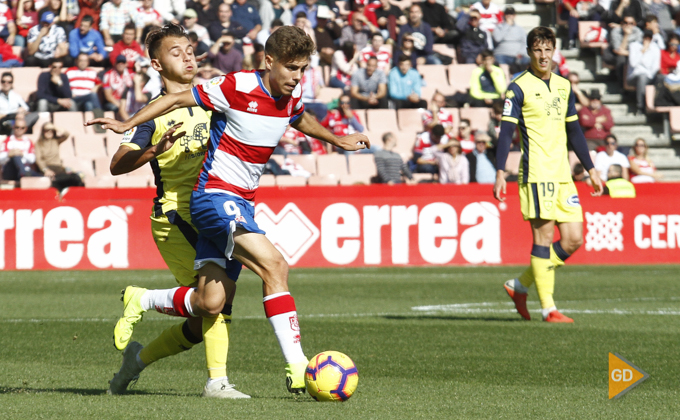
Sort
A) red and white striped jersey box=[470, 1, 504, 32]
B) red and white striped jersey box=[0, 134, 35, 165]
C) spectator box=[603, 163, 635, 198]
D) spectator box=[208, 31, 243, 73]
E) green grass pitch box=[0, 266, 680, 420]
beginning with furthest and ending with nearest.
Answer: red and white striped jersey box=[470, 1, 504, 32]
spectator box=[208, 31, 243, 73]
red and white striped jersey box=[0, 134, 35, 165]
spectator box=[603, 163, 635, 198]
green grass pitch box=[0, 266, 680, 420]

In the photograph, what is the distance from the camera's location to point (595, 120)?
64.0ft

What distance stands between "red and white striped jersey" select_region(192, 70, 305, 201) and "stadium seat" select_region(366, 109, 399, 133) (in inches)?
553

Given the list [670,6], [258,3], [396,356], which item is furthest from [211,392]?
[670,6]

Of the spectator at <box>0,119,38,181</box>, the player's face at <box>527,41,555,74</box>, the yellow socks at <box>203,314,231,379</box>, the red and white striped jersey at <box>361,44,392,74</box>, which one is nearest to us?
the yellow socks at <box>203,314,231,379</box>

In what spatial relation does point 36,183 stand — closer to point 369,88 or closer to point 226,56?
point 226,56

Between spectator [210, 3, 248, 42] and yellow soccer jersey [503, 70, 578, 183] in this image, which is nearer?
yellow soccer jersey [503, 70, 578, 183]

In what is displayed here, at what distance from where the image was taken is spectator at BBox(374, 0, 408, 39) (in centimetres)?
2111

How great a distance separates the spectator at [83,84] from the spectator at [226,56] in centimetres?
224

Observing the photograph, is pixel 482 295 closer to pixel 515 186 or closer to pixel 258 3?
pixel 515 186

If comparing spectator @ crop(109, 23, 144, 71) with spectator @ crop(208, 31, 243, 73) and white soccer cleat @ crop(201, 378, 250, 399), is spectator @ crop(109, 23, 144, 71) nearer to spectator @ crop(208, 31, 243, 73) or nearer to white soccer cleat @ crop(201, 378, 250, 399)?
spectator @ crop(208, 31, 243, 73)

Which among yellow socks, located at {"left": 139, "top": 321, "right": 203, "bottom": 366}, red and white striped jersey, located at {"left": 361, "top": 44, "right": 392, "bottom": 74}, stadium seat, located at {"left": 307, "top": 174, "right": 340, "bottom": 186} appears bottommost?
stadium seat, located at {"left": 307, "top": 174, "right": 340, "bottom": 186}

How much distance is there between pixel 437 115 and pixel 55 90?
284 inches

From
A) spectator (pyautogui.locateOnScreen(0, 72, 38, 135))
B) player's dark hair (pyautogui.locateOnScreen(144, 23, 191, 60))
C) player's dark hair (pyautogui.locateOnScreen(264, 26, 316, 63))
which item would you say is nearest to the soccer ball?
player's dark hair (pyautogui.locateOnScreen(264, 26, 316, 63))

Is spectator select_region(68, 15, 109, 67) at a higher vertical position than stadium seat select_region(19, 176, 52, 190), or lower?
higher
